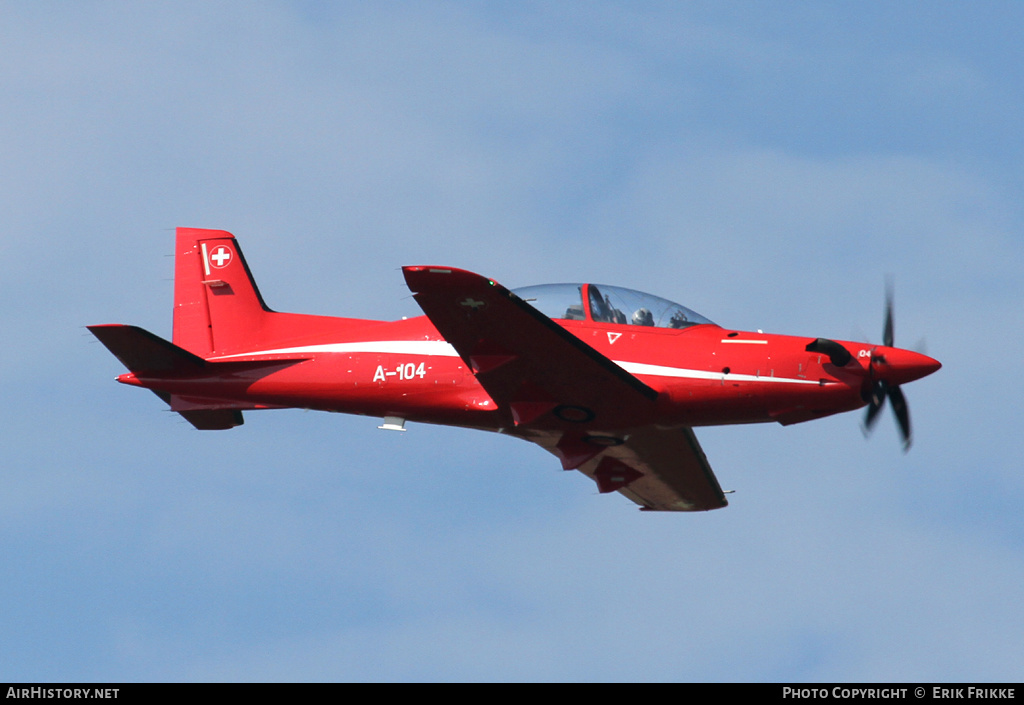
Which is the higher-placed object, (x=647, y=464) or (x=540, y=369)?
(x=540, y=369)

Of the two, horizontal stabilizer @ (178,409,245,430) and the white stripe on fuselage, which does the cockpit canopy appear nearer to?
the white stripe on fuselage

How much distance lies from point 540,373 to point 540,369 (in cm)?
9

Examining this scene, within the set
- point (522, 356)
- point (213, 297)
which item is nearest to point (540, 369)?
point (522, 356)

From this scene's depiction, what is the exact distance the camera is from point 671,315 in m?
24.8

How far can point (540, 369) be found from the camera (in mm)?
23969

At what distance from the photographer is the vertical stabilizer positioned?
92.1 ft

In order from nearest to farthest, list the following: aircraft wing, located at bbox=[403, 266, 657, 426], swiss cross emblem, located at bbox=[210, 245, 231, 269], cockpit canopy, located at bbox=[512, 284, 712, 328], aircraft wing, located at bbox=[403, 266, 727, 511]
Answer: aircraft wing, located at bbox=[403, 266, 657, 426] → aircraft wing, located at bbox=[403, 266, 727, 511] → cockpit canopy, located at bbox=[512, 284, 712, 328] → swiss cross emblem, located at bbox=[210, 245, 231, 269]

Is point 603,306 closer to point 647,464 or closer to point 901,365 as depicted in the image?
point 647,464
